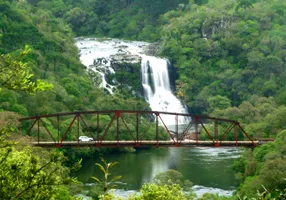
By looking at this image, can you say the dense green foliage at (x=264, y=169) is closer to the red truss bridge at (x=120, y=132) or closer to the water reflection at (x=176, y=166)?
the water reflection at (x=176, y=166)

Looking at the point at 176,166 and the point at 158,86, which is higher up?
the point at 158,86

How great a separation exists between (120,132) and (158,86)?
20454mm

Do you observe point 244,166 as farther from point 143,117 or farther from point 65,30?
point 65,30

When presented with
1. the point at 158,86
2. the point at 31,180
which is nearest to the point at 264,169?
the point at 31,180

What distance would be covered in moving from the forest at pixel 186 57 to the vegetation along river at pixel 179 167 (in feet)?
4.67

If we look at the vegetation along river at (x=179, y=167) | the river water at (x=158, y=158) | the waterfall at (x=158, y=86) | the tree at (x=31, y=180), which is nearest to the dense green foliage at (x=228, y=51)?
the waterfall at (x=158, y=86)

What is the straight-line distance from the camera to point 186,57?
8294 cm

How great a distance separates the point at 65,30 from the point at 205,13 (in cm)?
1750

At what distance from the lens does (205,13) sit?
293 feet

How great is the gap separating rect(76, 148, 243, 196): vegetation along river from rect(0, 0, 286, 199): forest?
4.67 feet

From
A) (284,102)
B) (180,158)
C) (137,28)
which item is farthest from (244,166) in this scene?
(137,28)

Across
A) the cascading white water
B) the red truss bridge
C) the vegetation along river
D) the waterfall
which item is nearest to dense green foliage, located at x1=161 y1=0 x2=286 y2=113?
the waterfall

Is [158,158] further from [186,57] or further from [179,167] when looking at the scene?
[186,57]

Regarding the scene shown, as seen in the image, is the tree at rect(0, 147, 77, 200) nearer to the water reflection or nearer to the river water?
the river water
